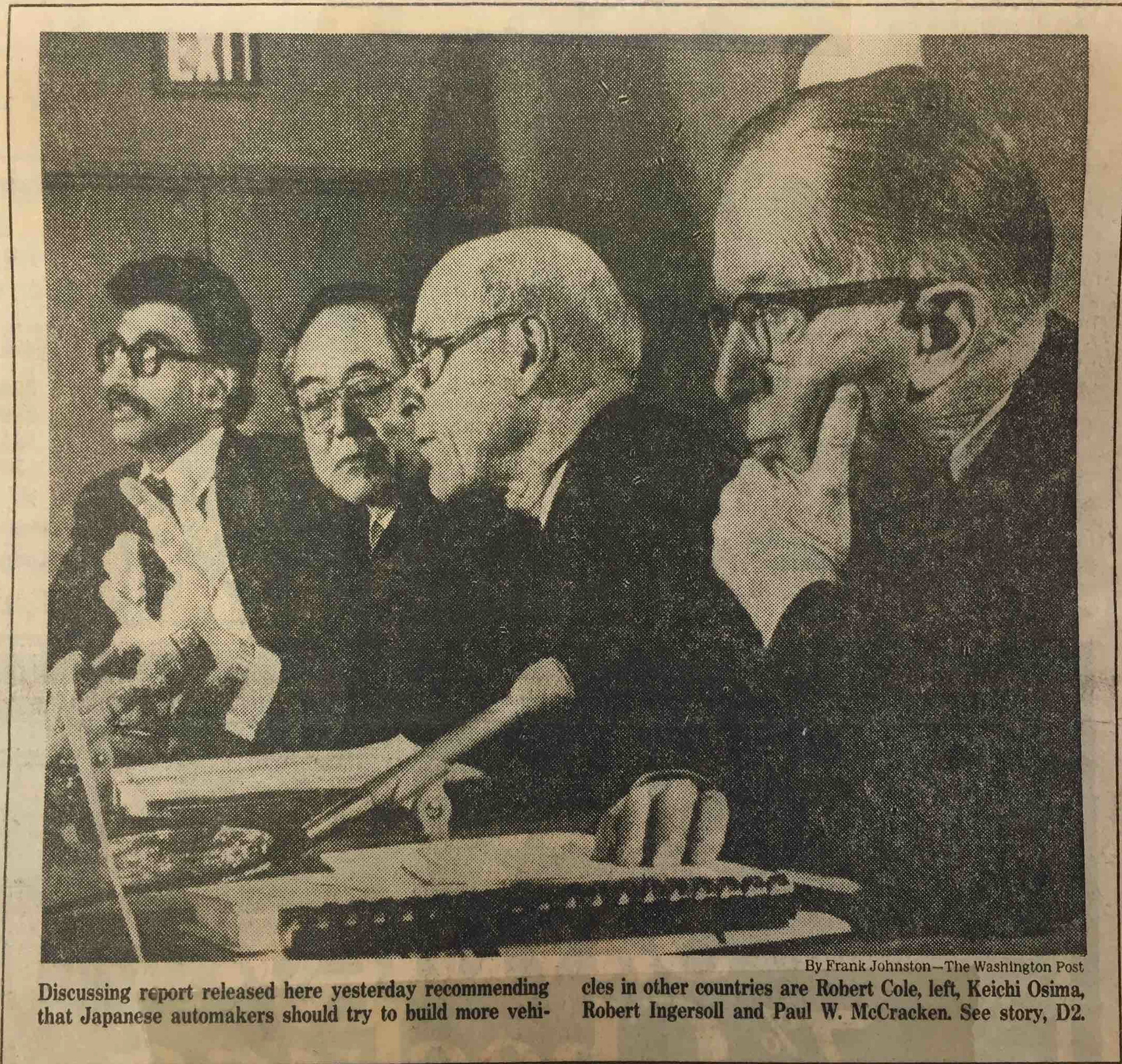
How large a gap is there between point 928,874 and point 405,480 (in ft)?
2.59

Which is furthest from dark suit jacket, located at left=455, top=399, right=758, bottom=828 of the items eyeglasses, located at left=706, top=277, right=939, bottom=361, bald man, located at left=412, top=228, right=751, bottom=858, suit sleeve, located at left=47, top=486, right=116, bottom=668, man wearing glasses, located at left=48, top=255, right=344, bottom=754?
suit sleeve, located at left=47, top=486, right=116, bottom=668

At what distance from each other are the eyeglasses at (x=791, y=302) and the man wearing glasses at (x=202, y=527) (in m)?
Result: 0.54

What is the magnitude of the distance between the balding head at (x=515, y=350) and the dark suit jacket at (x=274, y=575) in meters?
0.16

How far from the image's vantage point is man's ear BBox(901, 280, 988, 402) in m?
1.32

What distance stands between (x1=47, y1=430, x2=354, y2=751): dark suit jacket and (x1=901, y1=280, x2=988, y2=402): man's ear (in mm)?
734

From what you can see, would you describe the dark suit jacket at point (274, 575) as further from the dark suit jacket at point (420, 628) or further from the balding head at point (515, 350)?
the balding head at point (515, 350)

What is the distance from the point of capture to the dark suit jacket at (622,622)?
1287 millimetres

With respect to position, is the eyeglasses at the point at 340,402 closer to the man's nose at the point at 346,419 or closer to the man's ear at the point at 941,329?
the man's nose at the point at 346,419

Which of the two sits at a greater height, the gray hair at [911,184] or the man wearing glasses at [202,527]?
the gray hair at [911,184]

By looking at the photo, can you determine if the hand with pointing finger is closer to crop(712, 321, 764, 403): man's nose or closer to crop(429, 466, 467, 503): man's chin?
crop(712, 321, 764, 403): man's nose

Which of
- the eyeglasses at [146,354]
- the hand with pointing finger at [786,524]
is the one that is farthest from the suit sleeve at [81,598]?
the hand with pointing finger at [786,524]

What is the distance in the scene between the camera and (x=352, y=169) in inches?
51.4

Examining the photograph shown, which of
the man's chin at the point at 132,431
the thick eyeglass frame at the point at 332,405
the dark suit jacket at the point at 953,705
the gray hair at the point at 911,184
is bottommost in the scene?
the dark suit jacket at the point at 953,705

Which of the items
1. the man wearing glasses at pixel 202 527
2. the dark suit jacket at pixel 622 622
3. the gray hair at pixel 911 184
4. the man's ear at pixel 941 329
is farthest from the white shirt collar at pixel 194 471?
the man's ear at pixel 941 329
